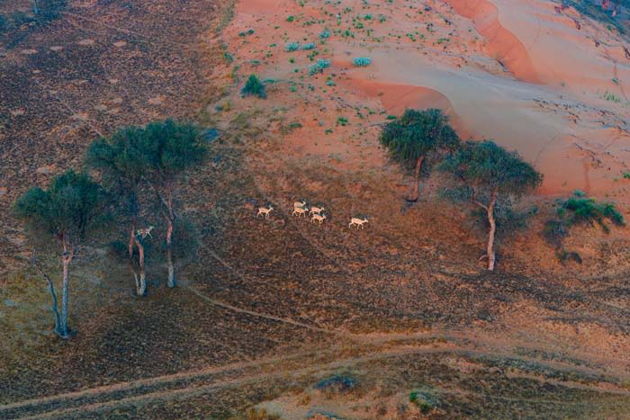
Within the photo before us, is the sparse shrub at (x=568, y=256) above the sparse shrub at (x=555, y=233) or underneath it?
underneath

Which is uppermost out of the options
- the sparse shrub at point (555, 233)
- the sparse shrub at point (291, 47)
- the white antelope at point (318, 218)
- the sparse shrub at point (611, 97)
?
the sparse shrub at point (611, 97)

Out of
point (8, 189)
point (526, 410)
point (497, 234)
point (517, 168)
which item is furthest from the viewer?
→ point (8, 189)

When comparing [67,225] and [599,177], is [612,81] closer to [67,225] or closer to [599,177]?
[599,177]

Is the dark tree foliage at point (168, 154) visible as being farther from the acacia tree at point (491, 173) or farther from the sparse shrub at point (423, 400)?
the sparse shrub at point (423, 400)

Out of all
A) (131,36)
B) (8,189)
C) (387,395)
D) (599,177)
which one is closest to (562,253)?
(599,177)

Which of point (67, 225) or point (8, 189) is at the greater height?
point (67, 225)

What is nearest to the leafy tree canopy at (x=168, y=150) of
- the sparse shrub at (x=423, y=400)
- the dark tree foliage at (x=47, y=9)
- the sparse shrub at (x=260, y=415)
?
the sparse shrub at (x=260, y=415)
